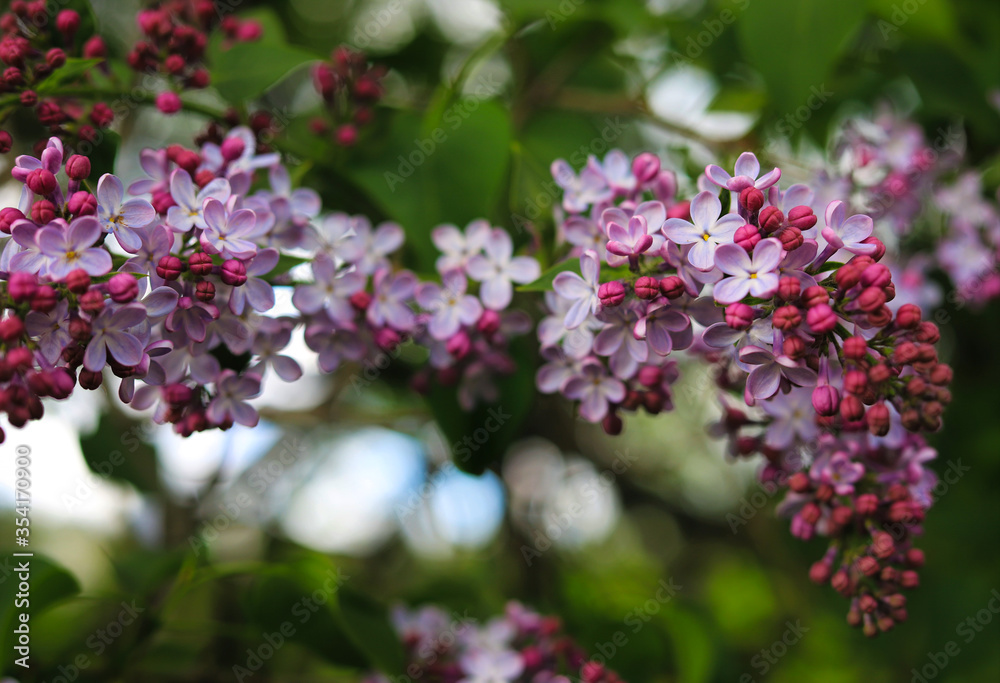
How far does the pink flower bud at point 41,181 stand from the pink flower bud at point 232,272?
0.29 m

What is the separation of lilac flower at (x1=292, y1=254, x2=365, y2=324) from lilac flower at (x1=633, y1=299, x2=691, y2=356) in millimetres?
613

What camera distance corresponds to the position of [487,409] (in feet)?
6.15

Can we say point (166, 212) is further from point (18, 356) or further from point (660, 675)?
point (660, 675)

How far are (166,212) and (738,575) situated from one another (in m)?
4.55

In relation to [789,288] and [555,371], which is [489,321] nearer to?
[555,371]

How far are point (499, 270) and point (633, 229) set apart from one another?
0.38 meters

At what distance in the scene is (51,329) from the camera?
3.94 feet

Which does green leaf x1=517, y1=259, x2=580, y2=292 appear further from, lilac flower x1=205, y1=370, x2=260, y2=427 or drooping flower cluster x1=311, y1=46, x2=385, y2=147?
drooping flower cluster x1=311, y1=46, x2=385, y2=147

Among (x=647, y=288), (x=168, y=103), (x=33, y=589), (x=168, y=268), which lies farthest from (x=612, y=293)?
(x=33, y=589)

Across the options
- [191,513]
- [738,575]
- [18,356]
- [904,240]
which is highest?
Result: [18,356]

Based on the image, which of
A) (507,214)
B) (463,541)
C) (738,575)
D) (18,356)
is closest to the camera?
(18,356)

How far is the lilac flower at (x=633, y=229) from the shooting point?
128 cm

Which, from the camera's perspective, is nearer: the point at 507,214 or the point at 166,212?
the point at 166,212

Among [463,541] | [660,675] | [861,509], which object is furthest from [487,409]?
[463,541]
